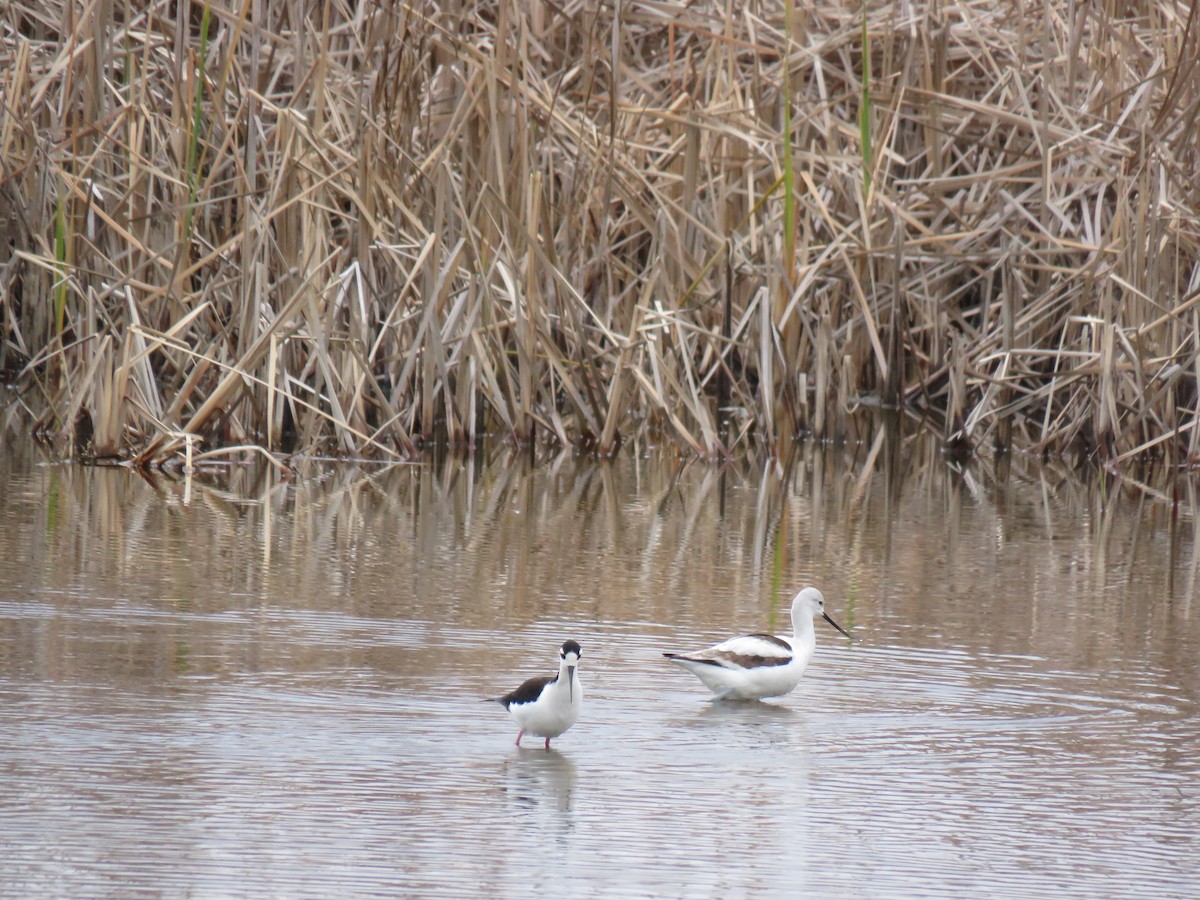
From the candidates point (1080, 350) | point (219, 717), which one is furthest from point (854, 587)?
point (1080, 350)

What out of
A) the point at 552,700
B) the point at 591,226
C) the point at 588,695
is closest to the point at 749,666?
the point at 588,695

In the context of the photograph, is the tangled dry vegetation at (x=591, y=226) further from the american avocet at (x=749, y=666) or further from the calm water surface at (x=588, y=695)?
the american avocet at (x=749, y=666)

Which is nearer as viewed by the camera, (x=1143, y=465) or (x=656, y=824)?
(x=656, y=824)

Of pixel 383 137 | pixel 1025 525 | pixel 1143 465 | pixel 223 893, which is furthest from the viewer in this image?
pixel 1143 465

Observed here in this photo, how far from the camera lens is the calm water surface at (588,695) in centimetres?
473

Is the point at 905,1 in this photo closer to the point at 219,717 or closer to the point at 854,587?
the point at 854,587

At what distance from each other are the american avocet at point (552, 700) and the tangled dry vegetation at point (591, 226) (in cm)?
581

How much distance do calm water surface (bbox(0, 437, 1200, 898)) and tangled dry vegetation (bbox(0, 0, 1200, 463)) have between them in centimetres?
113

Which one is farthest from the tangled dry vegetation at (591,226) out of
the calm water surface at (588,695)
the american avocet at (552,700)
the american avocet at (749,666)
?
the american avocet at (552,700)

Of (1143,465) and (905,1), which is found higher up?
(905,1)

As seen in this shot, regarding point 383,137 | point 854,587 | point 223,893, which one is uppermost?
point 383,137

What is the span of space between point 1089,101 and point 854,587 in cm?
683

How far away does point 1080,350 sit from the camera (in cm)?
1302

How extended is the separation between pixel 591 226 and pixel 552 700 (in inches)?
325
